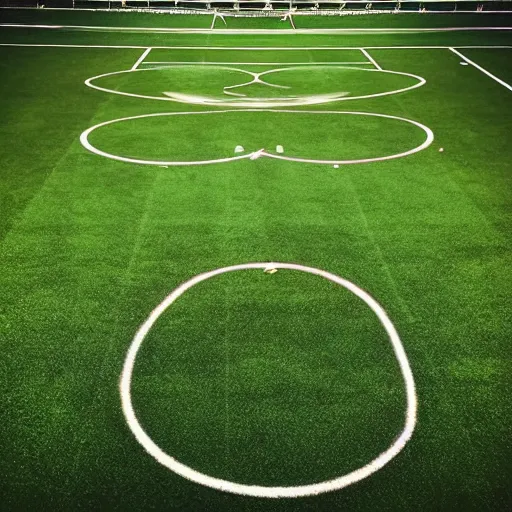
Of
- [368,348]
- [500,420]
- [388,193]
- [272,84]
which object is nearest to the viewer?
[500,420]

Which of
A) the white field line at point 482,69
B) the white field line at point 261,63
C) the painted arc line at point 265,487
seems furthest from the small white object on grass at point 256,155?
the white field line at point 261,63

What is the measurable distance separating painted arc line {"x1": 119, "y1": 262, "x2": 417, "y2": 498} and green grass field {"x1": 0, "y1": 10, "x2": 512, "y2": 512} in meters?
0.05

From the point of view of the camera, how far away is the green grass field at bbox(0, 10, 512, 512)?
3.53 metres

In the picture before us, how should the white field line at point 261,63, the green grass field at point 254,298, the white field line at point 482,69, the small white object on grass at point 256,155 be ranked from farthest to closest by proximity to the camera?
the white field line at point 261,63, the white field line at point 482,69, the small white object on grass at point 256,155, the green grass field at point 254,298

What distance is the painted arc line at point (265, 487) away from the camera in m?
3.38

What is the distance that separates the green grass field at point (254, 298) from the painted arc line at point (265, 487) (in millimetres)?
46

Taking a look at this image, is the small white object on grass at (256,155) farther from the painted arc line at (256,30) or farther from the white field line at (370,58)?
the painted arc line at (256,30)

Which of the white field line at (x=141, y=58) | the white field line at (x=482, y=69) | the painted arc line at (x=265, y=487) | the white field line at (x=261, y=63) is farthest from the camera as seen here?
the white field line at (x=261, y=63)

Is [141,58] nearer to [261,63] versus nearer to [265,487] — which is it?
[261,63]

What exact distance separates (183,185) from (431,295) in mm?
3777

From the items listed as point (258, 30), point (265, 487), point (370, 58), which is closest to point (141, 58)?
point (370, 58)

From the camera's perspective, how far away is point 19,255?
19.1ft

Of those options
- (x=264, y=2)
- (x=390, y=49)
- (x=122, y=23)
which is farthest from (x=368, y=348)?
(x=264, y=2)

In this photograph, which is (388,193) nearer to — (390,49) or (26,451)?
(26,451)
